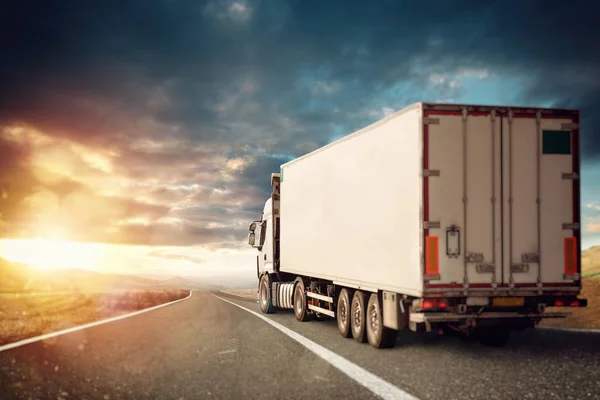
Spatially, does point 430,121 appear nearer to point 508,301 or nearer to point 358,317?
point 508,301

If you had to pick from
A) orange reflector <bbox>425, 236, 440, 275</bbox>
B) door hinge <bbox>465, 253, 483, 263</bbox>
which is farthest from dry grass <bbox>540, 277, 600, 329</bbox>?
orange reflector <bbox>425, 236, 440, 275</bbox>

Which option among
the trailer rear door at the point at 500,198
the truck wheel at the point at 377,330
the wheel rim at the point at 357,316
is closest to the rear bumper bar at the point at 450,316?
the trailer rear door at the point at 500,198

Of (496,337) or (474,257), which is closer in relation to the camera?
(474,257)

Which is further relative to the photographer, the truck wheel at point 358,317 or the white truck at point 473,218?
the truck wheel at point 358,317

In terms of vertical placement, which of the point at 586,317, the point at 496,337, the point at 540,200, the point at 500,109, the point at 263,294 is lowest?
the point at 586,317

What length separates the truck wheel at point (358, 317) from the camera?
432 inches

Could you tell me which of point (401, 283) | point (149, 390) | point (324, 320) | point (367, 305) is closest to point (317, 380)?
point (149, 390)

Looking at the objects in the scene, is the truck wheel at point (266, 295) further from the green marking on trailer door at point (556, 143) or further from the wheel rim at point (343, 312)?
the green marking on trailer door at point (556, 143)

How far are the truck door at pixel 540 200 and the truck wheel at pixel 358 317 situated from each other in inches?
119

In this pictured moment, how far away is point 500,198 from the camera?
9016 mm

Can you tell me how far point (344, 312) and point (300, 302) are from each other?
4024mm

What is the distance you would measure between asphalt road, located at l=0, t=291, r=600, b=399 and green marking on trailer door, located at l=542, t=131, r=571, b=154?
3.27 m

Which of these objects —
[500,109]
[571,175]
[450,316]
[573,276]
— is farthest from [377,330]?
[500,109]

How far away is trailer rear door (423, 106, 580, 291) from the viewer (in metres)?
8.77
